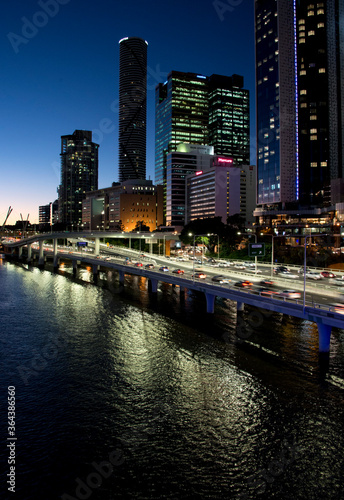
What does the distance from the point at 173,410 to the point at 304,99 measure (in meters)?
187

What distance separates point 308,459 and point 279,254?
76.9 metres

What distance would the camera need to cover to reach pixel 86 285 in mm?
82562

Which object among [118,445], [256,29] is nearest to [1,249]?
[256,29]

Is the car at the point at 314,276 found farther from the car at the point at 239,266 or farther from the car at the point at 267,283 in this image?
the car at the point at 239,266

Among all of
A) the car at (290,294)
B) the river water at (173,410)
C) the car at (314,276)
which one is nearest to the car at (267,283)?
the river water at (173,410)

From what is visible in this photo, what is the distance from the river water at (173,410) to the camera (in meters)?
18.7

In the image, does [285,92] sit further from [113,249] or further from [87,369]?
[87,369]

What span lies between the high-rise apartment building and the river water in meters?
146

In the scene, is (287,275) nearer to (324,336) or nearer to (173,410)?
A: (324,336)

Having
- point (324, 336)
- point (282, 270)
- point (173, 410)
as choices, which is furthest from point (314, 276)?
point (173, 410)

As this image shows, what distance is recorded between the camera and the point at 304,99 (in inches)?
6954

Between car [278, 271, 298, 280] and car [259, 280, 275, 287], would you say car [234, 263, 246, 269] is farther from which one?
car [259, 280, 275, 287]

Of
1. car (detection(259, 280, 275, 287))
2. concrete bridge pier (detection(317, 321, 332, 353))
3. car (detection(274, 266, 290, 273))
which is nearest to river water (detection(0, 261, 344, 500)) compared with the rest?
concrete bridge pier (detection(317, 321, 332, 353))

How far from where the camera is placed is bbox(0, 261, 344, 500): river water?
1873cm
